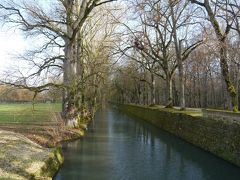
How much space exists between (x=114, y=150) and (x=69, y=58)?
8.94m

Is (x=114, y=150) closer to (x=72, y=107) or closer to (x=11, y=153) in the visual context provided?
(x=72, y=107)

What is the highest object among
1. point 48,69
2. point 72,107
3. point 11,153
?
point 48,69

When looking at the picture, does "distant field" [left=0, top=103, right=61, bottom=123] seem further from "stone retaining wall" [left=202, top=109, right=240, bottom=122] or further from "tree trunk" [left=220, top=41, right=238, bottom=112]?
"tree trunk" [left=220, top=41, right=238, bottom=112]

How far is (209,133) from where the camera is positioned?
71.6 ft

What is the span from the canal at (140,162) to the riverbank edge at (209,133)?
0.48 metres

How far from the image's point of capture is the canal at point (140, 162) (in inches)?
619

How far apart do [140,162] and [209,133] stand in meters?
5.23

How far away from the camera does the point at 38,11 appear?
2658 cm

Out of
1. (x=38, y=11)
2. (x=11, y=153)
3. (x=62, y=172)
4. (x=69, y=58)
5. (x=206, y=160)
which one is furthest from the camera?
(x=69, y=58)

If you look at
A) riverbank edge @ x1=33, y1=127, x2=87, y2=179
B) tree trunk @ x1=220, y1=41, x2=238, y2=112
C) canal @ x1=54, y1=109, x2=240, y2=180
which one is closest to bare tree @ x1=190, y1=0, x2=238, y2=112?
tree trunk @ x1=220, y1=41, x2=238, y2=112

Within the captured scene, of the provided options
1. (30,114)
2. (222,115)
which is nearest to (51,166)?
(222,115)

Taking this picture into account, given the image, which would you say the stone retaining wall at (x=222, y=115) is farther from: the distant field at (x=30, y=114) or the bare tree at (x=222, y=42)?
the distant field at (x=30, y=114)

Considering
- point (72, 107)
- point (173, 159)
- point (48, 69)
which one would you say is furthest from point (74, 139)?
point (173, 159)

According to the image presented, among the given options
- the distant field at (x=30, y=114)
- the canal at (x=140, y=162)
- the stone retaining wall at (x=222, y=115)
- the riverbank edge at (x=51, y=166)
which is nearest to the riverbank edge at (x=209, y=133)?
the stone retaining wall at (x=222, y=115)
